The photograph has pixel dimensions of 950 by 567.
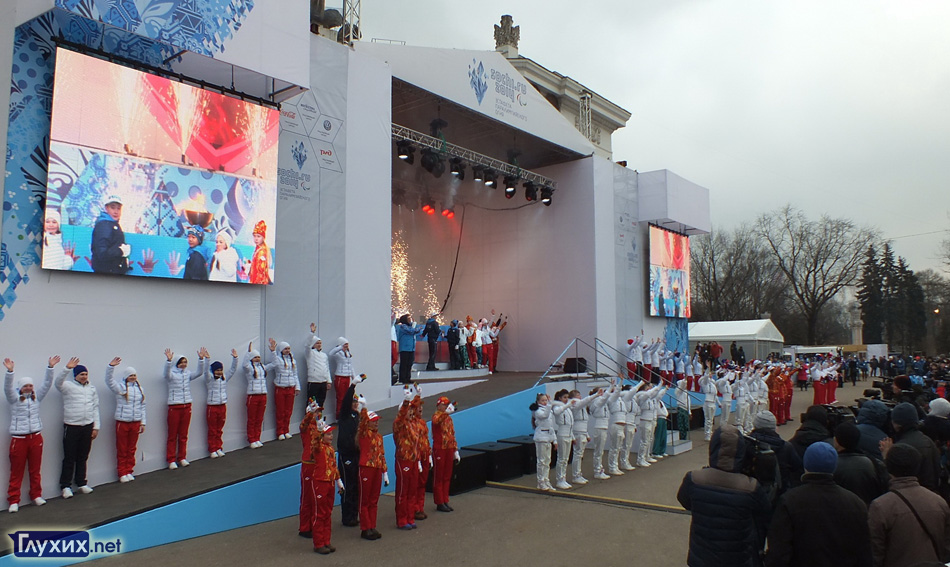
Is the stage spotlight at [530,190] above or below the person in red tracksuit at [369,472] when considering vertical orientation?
above

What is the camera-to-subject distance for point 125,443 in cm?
808

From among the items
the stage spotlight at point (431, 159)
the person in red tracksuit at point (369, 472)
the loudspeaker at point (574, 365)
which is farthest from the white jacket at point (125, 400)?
the loudspeaker at point (574, 365)

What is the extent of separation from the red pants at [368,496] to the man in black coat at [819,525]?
4434 millimetres

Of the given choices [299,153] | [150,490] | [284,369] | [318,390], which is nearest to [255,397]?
[284,369]

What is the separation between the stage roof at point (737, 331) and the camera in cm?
3005

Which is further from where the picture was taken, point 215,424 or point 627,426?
point 627,426

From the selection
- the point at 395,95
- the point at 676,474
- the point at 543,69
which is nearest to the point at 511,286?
the point at 395,95

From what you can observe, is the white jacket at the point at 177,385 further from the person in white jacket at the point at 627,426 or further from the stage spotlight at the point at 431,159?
the stage spotlight at the point at 431,159

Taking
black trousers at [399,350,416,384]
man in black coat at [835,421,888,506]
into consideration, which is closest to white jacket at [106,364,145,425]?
black trousers at [399,350,416,384]

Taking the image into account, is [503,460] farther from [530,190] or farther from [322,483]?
[530,190]

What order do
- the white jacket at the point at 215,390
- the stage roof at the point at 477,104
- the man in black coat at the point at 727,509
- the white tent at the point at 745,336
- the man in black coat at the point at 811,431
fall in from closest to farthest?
the man in black coat at the point at 727,509
the man in black coat at the point at 811,431
the white jacket at the point at 215,390
the stage roof at the point at 477,104
the white tent at the point at 745,336

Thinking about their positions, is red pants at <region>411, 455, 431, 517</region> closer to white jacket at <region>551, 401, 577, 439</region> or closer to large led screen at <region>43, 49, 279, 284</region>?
white jacket at <region>551, 401, 577, 439</region>

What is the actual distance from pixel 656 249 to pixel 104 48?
15.5 meters

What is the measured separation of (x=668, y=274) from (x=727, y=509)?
58.3 ft
